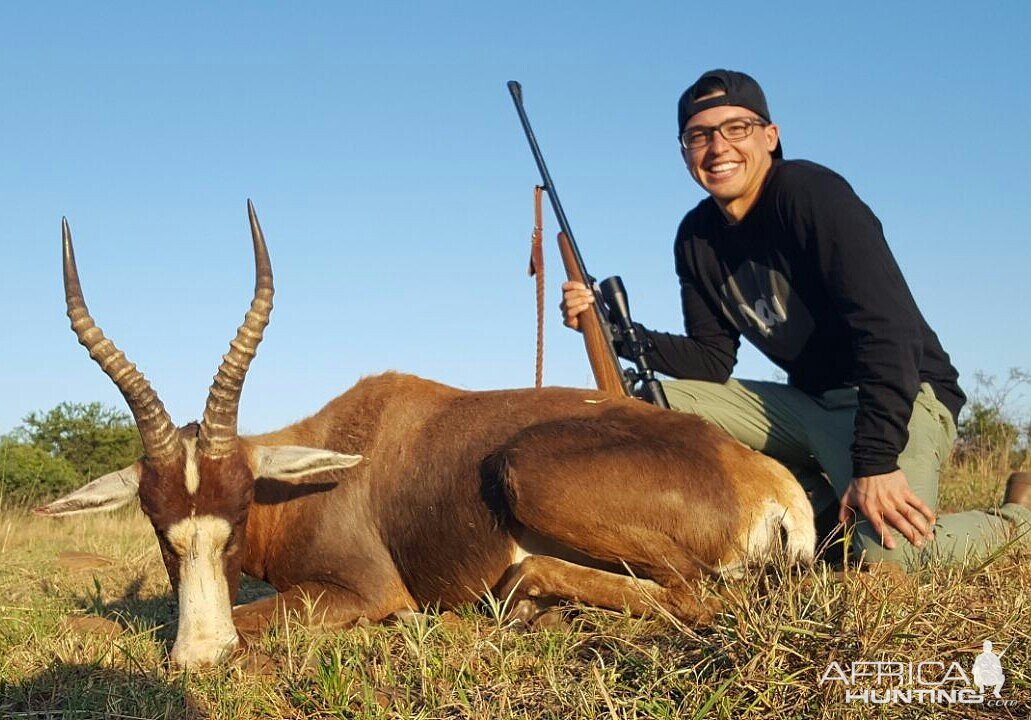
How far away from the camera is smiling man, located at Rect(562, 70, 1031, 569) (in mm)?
4398

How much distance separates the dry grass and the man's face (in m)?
2.31

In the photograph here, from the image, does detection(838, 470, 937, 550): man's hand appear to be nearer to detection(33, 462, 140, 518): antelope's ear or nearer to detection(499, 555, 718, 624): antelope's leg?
detection(499, 555, 718, 624): antelope's leg

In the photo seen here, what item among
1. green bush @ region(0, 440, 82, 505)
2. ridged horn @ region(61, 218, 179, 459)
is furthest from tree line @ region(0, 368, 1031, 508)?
ridged horn @ region(61, 218, 179, 459)

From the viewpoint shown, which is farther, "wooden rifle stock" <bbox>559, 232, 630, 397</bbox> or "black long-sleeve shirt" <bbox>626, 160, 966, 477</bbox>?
"wooden rifle stock" <bbox>559, 232, 630, 397</bbox>

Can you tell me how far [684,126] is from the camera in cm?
558

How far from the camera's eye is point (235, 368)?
4.60m

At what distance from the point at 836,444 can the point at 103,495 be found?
3.83m

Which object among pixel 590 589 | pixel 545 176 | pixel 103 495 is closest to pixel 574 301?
pixel 545 176

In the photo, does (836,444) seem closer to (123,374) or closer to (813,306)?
(813,306)

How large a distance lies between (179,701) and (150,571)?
10.7 ft

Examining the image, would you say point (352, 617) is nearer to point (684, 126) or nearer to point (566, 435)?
point (566, 435)

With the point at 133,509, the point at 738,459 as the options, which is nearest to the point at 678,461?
the point at 738,459

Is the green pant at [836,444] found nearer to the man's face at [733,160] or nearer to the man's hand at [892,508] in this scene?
the man's hand at [892,508]

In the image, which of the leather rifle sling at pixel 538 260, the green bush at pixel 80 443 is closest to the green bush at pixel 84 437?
the green bush at pixel 80 443
